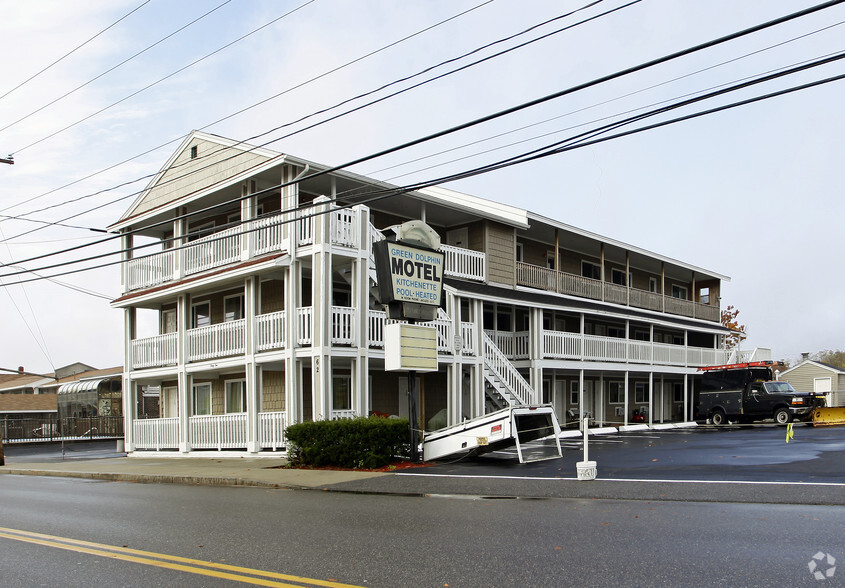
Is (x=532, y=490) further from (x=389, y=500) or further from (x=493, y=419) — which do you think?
(x=493, y=419)

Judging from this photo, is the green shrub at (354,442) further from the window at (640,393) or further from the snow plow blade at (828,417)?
the window at (640,393)

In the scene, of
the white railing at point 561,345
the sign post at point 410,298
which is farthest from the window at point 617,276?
the sign post at point 410,298

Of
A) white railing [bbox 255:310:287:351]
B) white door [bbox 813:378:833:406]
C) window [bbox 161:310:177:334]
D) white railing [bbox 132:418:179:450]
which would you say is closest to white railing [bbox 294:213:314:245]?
white railing [bbox 255:310:287:351]

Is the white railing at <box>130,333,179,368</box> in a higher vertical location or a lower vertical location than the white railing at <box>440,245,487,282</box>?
lower

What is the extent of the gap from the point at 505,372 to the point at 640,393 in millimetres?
15181

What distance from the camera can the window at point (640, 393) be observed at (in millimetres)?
37875

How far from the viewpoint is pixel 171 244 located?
91.6ft

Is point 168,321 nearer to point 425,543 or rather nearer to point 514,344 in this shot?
point 514,344

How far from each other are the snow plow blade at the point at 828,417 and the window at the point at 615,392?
8929 millimetres

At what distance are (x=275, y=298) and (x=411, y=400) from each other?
9.11 meters

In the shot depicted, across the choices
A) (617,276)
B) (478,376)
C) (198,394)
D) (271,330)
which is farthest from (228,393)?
(617,276)

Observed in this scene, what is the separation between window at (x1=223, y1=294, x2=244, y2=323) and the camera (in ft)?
86.5

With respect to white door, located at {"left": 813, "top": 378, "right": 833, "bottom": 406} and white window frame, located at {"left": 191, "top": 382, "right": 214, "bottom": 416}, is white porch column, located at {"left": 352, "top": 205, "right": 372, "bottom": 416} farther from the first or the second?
white door, located at {"left": 813, "top": 378, "right": 833, "bottom": 406}

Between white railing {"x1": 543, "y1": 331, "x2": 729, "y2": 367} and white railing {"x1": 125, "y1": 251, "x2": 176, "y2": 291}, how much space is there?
13750 millimetres
